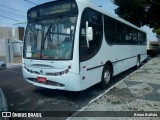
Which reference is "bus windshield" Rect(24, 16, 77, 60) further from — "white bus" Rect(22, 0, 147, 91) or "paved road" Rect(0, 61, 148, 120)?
"paved road" Rect(0, 61, 148, 120)

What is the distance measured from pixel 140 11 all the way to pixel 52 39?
22358 mm

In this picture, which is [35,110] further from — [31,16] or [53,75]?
[31,16]

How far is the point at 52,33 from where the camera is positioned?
6352 millimetres

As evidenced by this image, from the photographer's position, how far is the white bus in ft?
19.5

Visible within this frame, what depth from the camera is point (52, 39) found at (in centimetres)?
633

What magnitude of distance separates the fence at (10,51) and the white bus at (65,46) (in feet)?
49.4

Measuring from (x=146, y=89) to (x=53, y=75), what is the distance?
3711mm

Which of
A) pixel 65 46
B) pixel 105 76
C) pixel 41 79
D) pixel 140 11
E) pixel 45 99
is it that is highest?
pixel 140 11

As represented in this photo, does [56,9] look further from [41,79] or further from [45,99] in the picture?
[45,99]

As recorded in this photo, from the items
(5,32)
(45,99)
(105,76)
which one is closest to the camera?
(45,99)

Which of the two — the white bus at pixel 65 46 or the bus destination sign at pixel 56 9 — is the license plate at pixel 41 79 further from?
the bus destination sign at pixel 56 9

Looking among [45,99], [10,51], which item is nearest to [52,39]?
[45,99]

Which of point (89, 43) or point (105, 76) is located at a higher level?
point (89, 43)

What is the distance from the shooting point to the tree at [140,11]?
24.8 m
